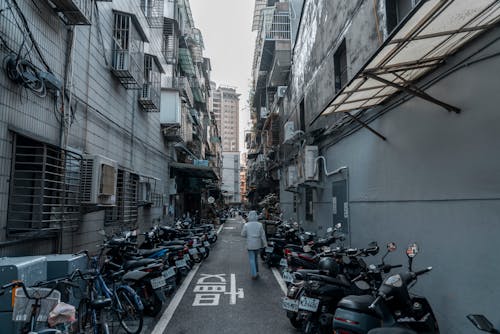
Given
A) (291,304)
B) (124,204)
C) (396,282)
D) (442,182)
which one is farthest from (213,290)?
(442,182)

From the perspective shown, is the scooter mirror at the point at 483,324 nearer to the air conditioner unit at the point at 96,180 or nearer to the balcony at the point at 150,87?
the air conditioner unit at the point at 96,180

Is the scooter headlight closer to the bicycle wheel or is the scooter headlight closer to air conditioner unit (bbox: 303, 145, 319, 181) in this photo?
the bicycle wheel

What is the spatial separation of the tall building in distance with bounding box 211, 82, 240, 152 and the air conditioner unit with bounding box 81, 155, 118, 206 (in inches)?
4725

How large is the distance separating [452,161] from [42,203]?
5716 mm

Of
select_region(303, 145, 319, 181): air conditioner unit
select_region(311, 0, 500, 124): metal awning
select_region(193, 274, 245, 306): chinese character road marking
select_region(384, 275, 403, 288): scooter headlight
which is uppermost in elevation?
select_region(311, 0, 500, 124): metal awning

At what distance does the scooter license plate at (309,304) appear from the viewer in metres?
4.45

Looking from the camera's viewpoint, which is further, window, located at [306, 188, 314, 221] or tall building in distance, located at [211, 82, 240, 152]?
tall building in distance, located at [211, 82, 240, 152]

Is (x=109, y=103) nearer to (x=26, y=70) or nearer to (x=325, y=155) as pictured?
(x=26, y=70)

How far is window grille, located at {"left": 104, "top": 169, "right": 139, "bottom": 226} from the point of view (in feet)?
30.2

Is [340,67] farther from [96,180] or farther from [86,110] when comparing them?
[96,180]

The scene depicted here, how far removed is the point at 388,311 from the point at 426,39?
9.62ft

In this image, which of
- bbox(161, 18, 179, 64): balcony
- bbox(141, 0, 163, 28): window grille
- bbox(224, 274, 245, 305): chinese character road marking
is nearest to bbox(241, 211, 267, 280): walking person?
bbox(224, 274, 245, 305): chinese character road marking

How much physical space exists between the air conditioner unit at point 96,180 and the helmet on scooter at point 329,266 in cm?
416

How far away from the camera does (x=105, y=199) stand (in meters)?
6.80
